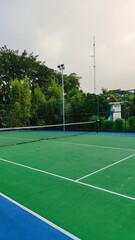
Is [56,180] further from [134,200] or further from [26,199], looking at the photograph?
[134,200]

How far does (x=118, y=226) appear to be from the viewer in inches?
111

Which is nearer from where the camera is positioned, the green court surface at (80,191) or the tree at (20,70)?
the green court surface at (80,191)

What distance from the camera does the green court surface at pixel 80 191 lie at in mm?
2875

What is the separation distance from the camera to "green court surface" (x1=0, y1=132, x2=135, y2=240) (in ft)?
9.43

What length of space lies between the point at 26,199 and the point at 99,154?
4213 millimetres

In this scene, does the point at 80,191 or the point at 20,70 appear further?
the point at 20,70

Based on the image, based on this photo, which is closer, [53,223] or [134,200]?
[53,223]

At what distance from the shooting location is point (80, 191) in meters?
4.11

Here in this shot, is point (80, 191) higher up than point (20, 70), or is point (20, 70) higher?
point (20, 70)

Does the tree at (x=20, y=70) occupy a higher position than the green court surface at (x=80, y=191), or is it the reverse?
the tree at (x=20, y=70)

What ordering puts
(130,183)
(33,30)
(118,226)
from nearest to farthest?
(118,226), (130,183), (33,30)

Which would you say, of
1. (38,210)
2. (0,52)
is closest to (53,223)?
(38,210)

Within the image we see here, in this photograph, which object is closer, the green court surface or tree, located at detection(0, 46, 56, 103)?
the green court surface

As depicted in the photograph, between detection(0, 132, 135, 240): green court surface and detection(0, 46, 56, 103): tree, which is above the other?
detection(0, 46, 56, 103): tree
